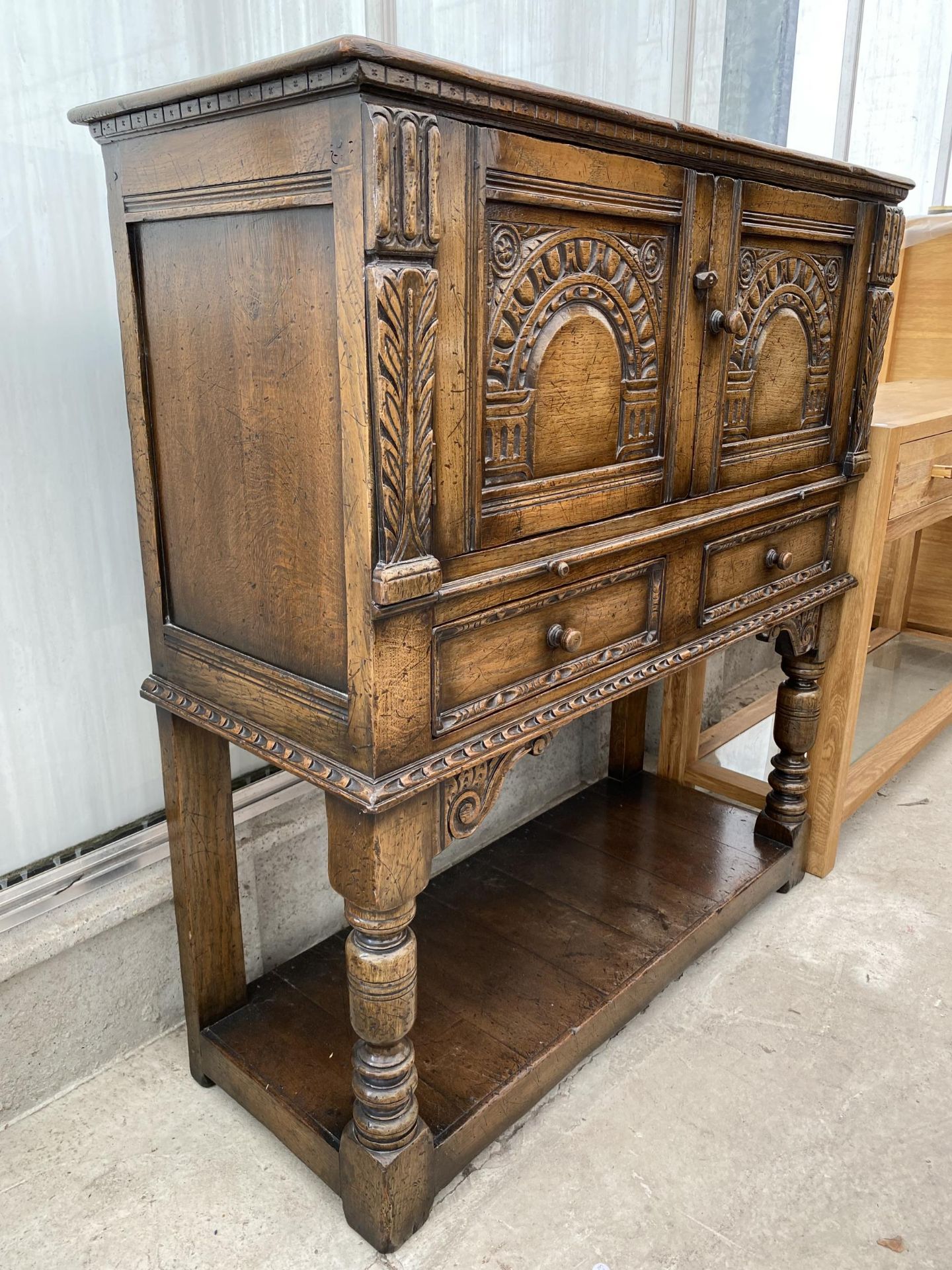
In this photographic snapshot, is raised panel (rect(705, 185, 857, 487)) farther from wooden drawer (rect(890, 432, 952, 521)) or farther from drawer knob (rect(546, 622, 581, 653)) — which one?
drawer knob (rect(546, 622, 581, 653))

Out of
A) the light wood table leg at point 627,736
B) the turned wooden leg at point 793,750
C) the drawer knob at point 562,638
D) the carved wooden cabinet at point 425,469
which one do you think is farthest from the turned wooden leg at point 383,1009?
the light wood table leg at point 627,736

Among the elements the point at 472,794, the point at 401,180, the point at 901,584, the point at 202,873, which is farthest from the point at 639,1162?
the point at 901,584

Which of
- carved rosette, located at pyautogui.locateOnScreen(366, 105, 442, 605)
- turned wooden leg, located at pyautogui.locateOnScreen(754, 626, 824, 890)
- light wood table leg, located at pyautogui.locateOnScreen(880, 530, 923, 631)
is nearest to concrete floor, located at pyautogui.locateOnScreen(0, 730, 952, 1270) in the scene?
turned wooden leg, located at pyautogui.locateOnScreen(754, 626, 824, 890)

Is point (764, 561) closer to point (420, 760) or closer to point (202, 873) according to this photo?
point (420, 760)

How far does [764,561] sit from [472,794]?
2.82 ft

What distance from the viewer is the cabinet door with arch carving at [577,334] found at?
47.0 inches

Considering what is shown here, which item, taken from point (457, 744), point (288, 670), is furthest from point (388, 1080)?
point (288, 670)

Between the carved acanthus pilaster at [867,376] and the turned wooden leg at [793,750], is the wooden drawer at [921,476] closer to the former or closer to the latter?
the carved acanthus pilaster at [867,376]

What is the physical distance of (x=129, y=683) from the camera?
1.76m

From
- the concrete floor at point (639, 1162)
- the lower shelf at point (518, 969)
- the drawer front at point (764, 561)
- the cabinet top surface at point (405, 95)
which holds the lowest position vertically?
the concrete floor at point (639, 1162)

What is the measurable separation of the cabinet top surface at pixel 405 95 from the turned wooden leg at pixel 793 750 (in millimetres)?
1144

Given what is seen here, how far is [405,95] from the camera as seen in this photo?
1013 mm

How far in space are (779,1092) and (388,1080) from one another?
0.84 metres

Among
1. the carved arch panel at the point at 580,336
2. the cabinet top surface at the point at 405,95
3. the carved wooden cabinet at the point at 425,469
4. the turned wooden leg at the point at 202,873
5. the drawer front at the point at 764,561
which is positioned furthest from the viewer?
the drawer front at the point at 764,561
